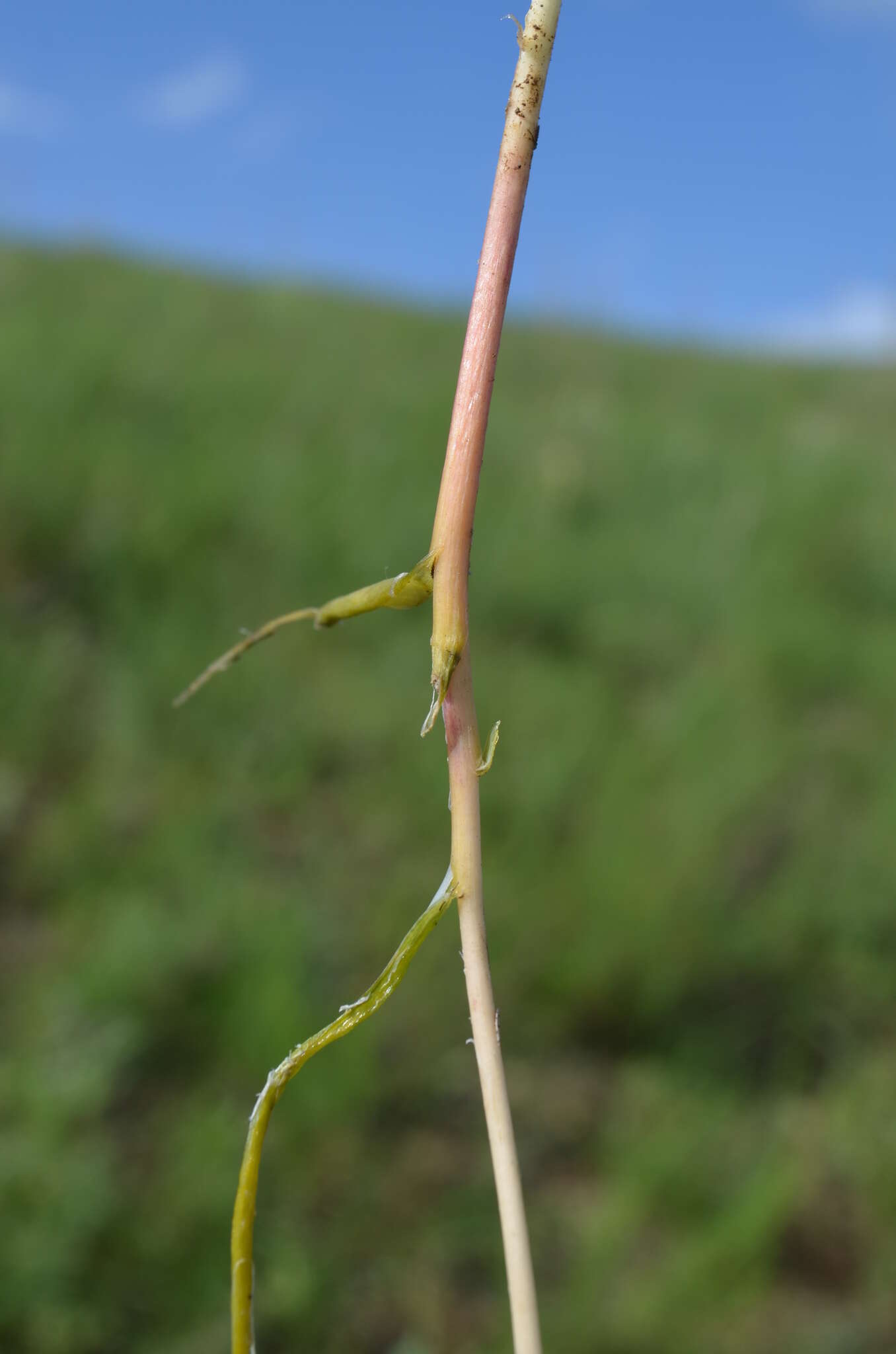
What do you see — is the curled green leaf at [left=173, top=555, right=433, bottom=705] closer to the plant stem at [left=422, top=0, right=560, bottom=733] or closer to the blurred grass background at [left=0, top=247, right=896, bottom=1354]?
the plant stem at [left=422, top=0, right=560, bottom=733]

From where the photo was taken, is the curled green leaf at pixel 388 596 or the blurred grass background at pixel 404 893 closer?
the curled green leaf at pixel 388 596

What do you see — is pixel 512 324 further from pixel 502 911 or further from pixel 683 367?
pixel 502 911

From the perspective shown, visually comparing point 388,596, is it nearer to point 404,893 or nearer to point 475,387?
point 475,387

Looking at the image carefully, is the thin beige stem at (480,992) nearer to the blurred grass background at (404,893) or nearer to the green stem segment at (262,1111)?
the green stem segment at (262,1111)

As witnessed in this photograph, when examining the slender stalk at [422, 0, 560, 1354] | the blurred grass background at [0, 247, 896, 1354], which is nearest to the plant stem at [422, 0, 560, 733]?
the slender stalk at [422, 0, 560, 1354]

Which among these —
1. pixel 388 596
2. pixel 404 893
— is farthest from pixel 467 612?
pixel 404 893

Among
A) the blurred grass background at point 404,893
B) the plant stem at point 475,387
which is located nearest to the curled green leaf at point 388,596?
the plant stem at point 475,387

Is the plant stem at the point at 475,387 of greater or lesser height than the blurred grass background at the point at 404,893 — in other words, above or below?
above
